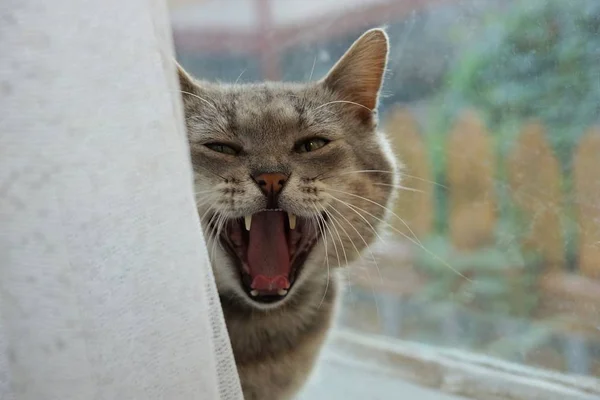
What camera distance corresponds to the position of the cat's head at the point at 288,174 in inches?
31.4

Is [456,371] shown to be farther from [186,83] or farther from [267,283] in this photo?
[186,83]

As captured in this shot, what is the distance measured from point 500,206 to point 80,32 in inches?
32.3

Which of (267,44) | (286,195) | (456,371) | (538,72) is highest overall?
(267,44)

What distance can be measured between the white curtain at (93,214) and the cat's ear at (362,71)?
17.8 inches

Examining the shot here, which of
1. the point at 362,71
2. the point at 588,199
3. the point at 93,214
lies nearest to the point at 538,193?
the point at 588,199

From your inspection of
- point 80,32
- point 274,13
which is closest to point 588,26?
point 274,13

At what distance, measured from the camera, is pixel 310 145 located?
2.95 ft

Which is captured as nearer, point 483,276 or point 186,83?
point 186,83

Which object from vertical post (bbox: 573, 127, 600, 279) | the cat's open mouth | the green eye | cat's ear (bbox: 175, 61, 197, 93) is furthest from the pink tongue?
vertical post (bbox: 573, 127, 600, 279)

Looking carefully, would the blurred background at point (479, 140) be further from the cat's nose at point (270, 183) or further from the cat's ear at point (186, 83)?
the cat's nose at point (270, 183)

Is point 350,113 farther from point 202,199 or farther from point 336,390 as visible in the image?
point 336,390

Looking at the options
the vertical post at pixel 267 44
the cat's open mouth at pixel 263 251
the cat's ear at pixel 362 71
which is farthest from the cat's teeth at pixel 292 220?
the vertical post at pixel 267 44

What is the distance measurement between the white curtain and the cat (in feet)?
0.90

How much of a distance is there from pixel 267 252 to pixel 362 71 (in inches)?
13.0
